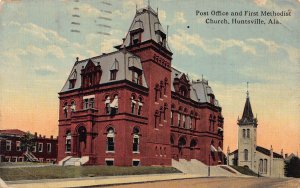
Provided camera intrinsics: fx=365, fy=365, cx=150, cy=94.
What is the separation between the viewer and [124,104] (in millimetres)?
22109

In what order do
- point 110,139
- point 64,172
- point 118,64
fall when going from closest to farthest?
1. point 64,172
2. point 110,139
3. point 118,64

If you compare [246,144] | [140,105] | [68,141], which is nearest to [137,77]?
[140,105]

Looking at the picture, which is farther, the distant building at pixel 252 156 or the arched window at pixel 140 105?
the arched window at pixel 140 105

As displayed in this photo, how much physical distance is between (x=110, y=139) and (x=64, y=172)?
244 inches

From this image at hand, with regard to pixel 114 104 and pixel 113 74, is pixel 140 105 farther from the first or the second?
pixel 113 74

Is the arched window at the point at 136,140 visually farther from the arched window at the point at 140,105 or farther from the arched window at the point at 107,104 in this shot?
the arched window at the point at 107,104

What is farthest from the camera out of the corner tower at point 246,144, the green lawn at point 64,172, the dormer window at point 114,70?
the dormer window at point 114,70

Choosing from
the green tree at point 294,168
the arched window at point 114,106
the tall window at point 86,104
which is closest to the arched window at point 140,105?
the arched window at point 114,106

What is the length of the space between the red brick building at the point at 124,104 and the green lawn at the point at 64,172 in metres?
1.44

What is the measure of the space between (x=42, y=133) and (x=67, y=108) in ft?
20.1

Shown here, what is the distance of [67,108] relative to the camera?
914 inches

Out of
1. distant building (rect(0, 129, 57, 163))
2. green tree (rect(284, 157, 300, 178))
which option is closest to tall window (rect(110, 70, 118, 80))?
distant building (rect(0, 129, 57, 163))

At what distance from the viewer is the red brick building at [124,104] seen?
2225 centimetres

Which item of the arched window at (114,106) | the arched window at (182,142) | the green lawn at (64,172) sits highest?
the arched window at (114,106)
